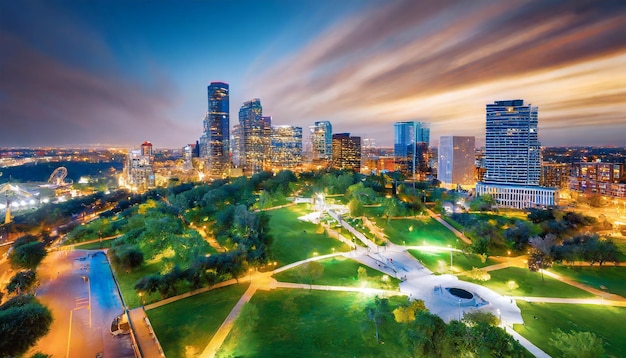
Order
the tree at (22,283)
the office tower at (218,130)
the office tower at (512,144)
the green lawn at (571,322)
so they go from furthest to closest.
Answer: the office tower at (218,130), the office tower at (512,144), the tree at (22,283), the green lawn at (571,322)

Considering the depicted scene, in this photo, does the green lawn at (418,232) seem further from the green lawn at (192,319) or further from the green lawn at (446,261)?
the green lawn at (192,319)

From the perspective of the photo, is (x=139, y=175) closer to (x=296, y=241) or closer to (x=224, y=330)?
(x=296, y=241)

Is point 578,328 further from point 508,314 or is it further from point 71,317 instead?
point 71,317

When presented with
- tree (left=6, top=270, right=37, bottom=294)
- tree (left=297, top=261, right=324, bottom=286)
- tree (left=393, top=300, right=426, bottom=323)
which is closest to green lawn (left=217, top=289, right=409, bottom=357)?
tree (left=393, top=300, right=426, bottom=323)

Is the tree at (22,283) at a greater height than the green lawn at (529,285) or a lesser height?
greater

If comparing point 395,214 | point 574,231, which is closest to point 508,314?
point 395,214

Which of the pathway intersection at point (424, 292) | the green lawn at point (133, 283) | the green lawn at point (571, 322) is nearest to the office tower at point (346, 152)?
the pathway intersection at point (424, 292)

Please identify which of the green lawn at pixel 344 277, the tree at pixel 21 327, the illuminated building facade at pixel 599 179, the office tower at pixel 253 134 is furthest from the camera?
the office tower at pixel 253 134
